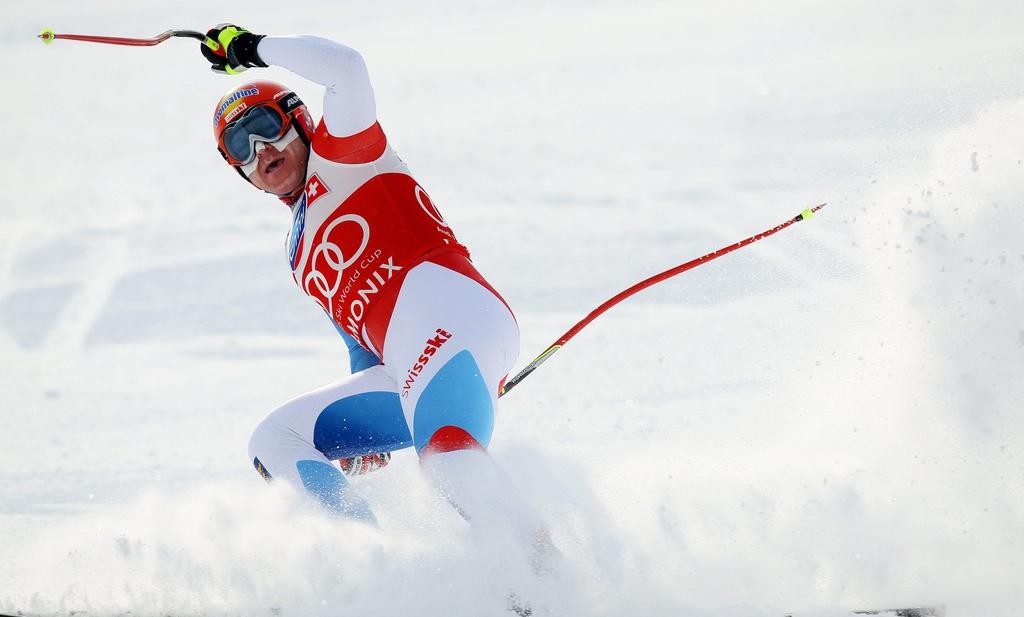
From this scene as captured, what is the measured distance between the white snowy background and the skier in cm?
22

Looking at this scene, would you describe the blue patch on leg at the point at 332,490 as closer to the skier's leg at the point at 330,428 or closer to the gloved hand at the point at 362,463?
the skier's leg at the point at 330,428

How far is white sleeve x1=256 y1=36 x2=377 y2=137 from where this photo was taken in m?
3.88

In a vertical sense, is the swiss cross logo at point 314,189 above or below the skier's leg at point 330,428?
above

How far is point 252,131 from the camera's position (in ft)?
13.7

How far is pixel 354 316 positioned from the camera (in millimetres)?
4086

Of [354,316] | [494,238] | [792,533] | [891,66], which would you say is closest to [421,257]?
[354,316]

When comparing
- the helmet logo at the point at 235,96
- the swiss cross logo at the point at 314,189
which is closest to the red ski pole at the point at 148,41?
the helmet logo at the point at 235,96

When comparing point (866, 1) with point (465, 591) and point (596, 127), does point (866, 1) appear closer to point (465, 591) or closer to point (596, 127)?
point (596, 127)

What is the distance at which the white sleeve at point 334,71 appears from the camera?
12.7 ft

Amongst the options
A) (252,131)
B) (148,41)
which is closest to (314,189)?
(252,131)

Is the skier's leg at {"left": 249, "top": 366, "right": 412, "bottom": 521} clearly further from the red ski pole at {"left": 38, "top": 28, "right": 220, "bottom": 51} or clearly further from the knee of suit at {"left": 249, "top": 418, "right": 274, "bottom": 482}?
the red ski pole at {"left": 38, "top": 28, "right": 220, "bottom": 51}

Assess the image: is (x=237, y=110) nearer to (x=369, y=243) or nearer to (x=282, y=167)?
(x=282, y=167)

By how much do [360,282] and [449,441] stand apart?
0.69 meters

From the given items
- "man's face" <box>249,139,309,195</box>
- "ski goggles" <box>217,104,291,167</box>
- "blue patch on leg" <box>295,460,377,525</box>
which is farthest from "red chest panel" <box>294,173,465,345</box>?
"blue patch on leg" <box>295,460,377,525</box>
